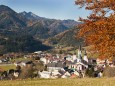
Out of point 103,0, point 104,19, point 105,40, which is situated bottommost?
point 105,40

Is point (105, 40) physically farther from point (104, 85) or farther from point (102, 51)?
point (104, 85)

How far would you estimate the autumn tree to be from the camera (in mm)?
28234

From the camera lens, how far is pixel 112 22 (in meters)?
27.8

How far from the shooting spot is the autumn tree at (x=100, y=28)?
28234 millimetres

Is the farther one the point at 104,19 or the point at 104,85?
the point at 104,19

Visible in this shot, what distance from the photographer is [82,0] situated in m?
32.2

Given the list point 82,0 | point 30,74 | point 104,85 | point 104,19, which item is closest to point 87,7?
point 82,0

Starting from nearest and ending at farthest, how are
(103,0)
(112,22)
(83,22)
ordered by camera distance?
(112,22)
(103,0)
(83,22)

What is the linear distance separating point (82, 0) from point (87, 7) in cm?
108

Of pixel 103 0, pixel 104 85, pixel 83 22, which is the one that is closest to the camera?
pixel 104 85

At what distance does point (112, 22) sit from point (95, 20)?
3312 millimetres

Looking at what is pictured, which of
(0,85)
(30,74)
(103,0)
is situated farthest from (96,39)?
(30,74)

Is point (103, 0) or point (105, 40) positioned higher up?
point (103, 0)

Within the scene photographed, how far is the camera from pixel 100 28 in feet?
95.7
